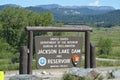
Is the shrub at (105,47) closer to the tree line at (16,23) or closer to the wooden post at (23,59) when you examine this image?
the tree line at (16,23)

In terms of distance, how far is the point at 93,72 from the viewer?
40.5 ft

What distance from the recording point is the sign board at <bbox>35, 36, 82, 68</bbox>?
14.0 meters

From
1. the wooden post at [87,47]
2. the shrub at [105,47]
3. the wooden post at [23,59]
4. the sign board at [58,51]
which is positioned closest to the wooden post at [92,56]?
the wooden post at [87,47]

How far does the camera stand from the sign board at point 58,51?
46.0ft

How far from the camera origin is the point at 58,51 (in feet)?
46.7

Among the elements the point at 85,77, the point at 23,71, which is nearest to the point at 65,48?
the point at 23,71

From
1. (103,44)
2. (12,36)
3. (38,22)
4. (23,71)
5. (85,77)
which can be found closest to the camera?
(85,77)

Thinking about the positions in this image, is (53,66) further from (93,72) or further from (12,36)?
(12,36)

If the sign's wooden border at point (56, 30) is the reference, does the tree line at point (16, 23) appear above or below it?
below

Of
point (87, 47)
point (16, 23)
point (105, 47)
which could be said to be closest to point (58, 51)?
point (87, 47)

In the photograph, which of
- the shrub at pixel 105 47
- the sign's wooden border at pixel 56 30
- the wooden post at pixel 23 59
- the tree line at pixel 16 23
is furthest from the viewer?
the shrub at pixel 105 47

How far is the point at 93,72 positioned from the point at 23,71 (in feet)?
8.07

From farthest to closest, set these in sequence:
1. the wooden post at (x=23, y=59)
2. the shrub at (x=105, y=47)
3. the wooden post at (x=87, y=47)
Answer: the shrub at (x=105, y=47) → the wooden post at (x=87, y=47) → the wooden post at (x=23, y=59)

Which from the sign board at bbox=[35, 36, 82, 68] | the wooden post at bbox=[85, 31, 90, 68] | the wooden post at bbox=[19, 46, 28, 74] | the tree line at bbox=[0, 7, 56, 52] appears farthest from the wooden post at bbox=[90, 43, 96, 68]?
the tree line at bbox=[0, 7, 56, 52]
